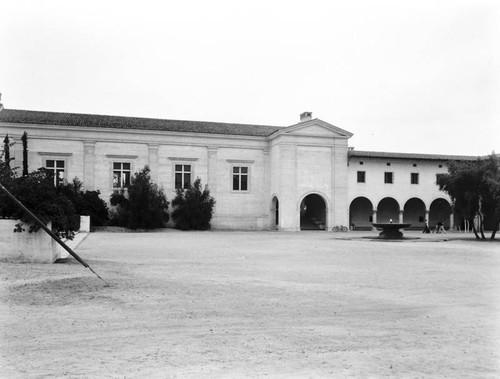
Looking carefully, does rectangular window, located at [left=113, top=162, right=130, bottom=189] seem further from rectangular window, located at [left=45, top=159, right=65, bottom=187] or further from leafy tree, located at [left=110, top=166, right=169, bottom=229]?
rectangular window, located at [left=45, top=159, right=65, bottom=187]

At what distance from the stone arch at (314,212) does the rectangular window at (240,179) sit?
5.08m

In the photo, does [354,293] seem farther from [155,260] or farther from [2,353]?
[155,260]

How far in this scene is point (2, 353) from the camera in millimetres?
5586

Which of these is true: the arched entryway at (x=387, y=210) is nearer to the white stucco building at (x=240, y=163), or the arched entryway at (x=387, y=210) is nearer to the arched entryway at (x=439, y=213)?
the white stucco building at (x=240, y=163)

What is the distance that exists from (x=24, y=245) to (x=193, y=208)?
26.3 meters

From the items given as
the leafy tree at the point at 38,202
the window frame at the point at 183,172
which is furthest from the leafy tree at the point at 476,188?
the leafy tree at the point at 38,202

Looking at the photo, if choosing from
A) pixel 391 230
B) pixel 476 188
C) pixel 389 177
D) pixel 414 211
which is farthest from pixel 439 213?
pixel 391 230

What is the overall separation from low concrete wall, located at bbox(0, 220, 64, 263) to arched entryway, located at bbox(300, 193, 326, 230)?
107 feet

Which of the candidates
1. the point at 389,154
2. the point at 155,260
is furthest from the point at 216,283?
the point at 389,154

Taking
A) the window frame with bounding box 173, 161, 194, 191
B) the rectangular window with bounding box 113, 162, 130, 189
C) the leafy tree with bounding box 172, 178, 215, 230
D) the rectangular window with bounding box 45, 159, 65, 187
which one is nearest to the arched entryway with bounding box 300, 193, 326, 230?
the leafy tree with bounding box 172, 178, 215, 230

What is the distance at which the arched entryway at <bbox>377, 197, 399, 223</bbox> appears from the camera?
48312 mm

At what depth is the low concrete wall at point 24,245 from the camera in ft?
45.0

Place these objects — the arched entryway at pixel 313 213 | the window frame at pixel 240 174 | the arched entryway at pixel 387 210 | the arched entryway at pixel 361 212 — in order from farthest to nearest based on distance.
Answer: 1. the arched entryway at pixel 387 210
2. the arched entryway at pixel 361 212
3. the arched entryway at pixel 313 213
4. the window frame at pixel 240 174

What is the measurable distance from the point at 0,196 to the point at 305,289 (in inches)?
348
